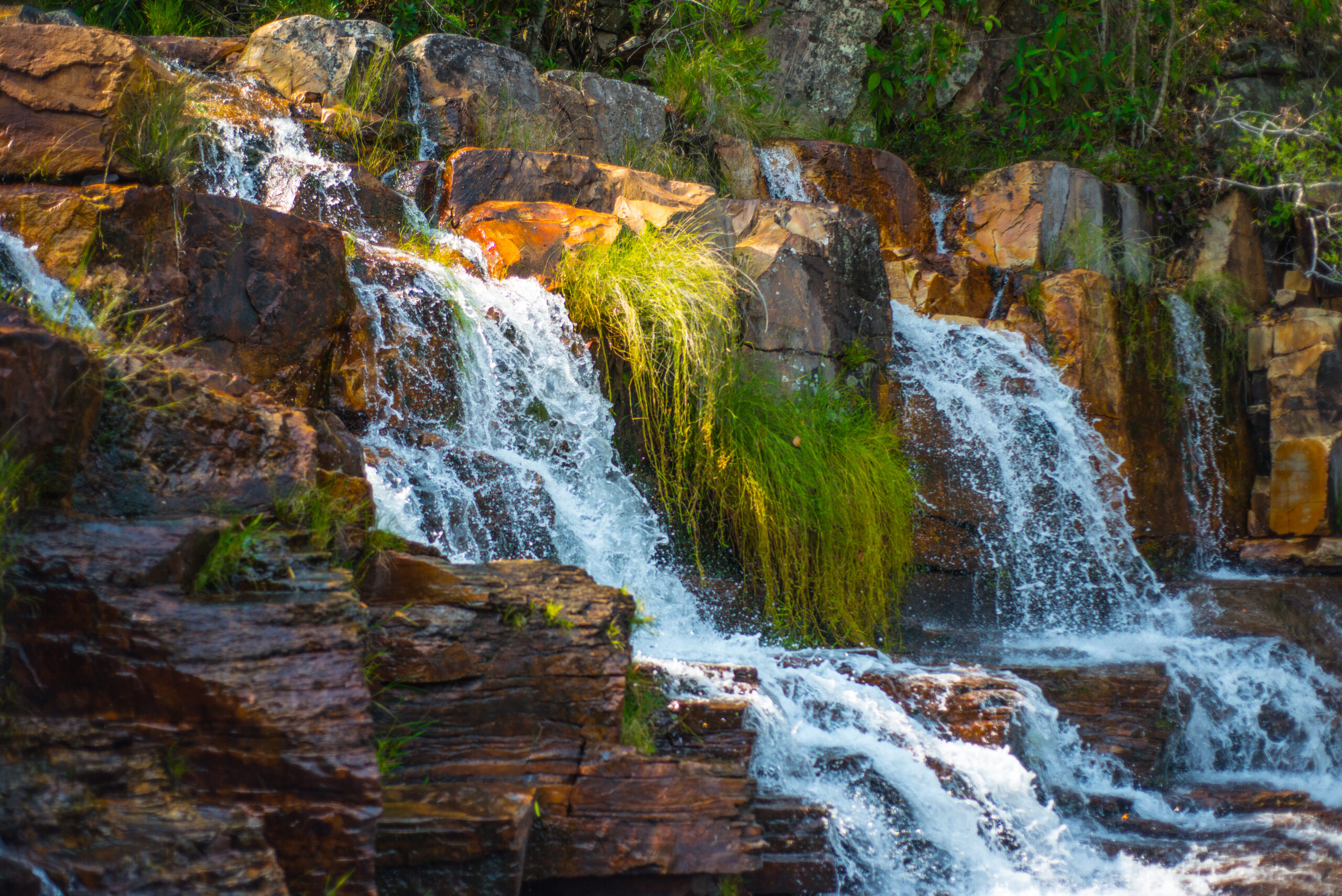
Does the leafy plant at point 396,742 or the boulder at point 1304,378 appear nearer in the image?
the leafy plant at point 396,742

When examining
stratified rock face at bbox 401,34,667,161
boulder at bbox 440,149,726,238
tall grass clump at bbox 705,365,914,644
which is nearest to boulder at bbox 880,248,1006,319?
boulder at bbox 440,149,726,238

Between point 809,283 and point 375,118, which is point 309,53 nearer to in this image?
point 375,118

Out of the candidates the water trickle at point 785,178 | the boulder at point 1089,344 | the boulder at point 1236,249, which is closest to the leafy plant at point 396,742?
the boulder at point 1089,344

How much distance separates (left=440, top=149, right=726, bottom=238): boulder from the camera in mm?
5688

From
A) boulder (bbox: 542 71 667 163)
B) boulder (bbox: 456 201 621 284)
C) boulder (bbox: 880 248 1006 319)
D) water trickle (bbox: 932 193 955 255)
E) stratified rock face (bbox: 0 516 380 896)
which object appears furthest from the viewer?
water trickle (bbox: 932 193 955 255)

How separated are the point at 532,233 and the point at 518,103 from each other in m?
2.31

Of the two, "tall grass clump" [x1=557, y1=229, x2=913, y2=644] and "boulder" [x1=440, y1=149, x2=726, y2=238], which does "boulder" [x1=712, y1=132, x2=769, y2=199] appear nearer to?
"boulder" [x1=440, y1=149, x2=726, y2=238]

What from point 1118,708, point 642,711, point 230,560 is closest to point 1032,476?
point 1118,708

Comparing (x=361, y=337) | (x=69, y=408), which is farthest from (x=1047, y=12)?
(x=69, y=408)

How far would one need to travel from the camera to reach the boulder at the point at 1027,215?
8109 mm

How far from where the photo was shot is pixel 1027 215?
26.7ft

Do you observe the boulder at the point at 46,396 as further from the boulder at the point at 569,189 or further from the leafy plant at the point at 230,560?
the boulder at the point at 569,189

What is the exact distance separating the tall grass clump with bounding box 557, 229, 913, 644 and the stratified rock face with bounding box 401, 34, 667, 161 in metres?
2.26

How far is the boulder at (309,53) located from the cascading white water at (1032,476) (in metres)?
Result: 3.82
